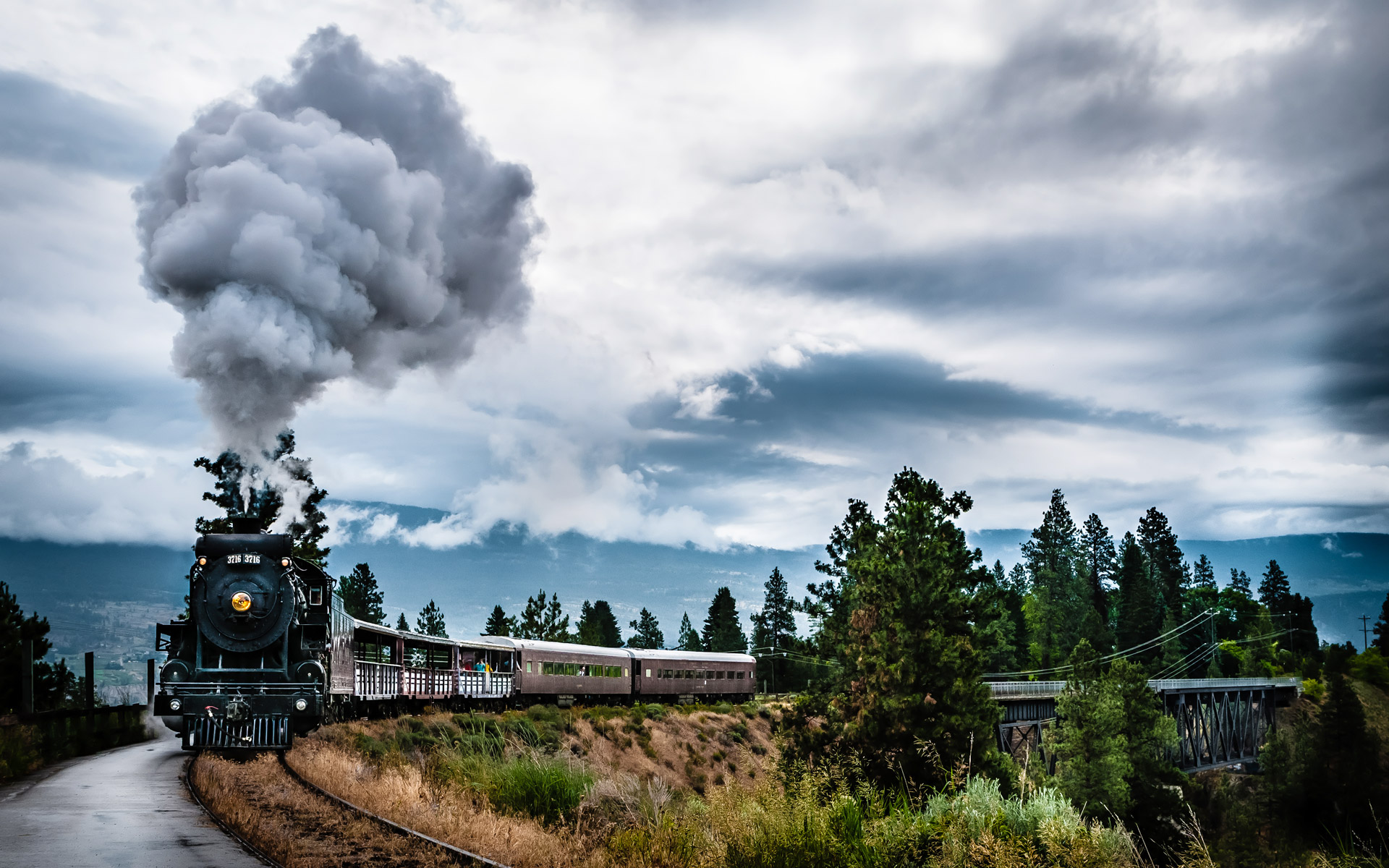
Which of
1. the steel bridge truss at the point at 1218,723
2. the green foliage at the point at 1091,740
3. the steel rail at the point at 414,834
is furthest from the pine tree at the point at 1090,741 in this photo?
the steel rail at the point at 414,834

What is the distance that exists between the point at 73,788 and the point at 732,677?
56.5 m

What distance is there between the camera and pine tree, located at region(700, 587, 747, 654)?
137 meters

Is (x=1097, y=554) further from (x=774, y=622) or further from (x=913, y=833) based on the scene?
(x=913, y=833)

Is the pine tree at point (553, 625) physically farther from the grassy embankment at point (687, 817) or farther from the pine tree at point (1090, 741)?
the grassy embankment at point (687, 817)

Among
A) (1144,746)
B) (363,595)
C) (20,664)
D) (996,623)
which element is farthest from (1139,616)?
(20,664)

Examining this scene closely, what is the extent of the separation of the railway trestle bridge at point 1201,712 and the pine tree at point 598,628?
186 feet

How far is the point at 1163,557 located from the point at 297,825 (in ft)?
485

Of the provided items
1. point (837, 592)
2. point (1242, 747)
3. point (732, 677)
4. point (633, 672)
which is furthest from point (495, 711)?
point (1242, 747)

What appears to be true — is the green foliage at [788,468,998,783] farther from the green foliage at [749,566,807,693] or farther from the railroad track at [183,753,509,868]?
the green foliage at [749,566,807,693]

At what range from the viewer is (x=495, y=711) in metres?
49.7

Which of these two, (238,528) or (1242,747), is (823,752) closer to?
(238,528)

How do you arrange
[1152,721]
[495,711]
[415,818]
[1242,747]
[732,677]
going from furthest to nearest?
[1242,747], [732,677], [1152,721], [495,711], [415,818]

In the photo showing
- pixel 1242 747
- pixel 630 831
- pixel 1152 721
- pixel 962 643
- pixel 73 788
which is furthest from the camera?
pixel 1242 747

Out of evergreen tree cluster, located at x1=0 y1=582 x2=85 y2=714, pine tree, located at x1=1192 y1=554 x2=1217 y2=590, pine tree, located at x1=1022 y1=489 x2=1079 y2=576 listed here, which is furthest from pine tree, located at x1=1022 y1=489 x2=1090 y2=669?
evergreen tree cluster, located at x1=0 y1=582 x2=85 y2=714
